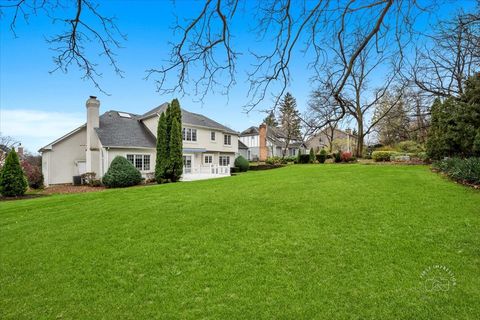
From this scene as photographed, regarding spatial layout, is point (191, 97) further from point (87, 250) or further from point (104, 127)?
point (104, 127)

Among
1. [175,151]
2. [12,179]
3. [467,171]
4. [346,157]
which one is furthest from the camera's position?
[346,157]

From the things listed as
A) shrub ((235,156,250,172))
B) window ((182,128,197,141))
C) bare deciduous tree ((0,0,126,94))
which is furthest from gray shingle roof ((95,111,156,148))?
bare deciduous tree ((0,0,126,94))

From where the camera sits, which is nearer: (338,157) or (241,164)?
(338,157)

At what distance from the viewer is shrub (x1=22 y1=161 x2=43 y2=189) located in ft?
57.7

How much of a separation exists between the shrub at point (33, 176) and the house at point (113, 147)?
0.97m

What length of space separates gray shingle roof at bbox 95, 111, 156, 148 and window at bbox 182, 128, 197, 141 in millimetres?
2709

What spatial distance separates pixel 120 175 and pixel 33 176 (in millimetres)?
7394

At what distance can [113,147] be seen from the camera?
17.8 metres

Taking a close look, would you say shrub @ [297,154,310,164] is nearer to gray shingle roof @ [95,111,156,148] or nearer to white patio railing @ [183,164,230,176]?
white patio railing @ [183,164,230,176]

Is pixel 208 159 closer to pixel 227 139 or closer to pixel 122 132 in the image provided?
pixel 227 139

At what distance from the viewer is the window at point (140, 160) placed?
1896cm

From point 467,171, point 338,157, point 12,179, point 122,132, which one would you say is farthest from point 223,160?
point 467,171

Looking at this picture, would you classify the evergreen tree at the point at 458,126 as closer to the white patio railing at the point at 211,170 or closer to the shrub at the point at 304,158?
the shrub at the point at 304,158

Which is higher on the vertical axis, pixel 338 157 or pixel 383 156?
pixel 338 157
